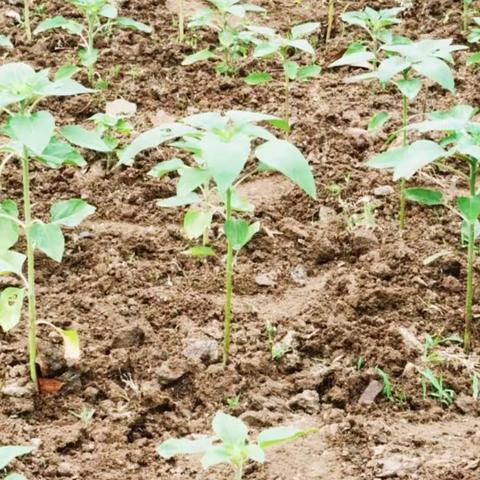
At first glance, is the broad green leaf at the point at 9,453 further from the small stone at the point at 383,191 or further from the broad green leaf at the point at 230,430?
the small stone at the point at 383,191

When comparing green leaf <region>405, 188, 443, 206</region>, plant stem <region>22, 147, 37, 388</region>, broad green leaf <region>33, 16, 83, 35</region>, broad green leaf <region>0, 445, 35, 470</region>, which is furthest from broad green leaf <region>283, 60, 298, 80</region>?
broad green leaf <region>0, 445, 35, 470</region>

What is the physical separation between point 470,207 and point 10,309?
1234 mm

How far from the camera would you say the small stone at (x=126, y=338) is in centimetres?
330

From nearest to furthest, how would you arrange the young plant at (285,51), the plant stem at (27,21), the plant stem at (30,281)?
the plant stem at (30,281) < the young plant at (285,51) < the plant stem at (27,21)

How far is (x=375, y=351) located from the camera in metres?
3.27

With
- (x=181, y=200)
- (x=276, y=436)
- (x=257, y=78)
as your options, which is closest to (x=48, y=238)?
(x=181, y=200)

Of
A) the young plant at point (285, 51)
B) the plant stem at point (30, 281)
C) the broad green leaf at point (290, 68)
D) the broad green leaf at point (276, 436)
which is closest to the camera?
the broad green leaf at point (276, 436)

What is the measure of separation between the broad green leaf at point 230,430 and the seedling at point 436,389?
0.82 m

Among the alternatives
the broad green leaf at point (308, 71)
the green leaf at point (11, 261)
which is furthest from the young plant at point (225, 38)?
the green leaf at point (11, 261)

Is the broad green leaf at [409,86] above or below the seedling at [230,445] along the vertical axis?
above

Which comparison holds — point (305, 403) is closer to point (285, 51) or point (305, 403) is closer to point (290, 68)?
point (290, 68)

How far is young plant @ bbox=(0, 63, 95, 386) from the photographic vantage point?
9.39 ft

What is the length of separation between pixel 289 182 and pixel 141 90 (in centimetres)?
88

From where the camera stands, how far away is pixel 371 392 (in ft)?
10.3
